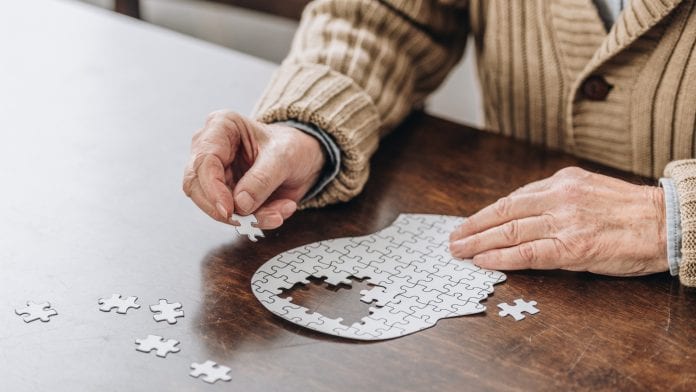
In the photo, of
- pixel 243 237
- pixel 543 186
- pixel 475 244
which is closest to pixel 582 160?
pixel 543 186

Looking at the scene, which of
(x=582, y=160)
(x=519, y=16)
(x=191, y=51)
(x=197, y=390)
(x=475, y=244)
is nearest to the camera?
(x=197, y=390)

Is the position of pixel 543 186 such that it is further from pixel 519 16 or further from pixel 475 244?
pixel 519 16

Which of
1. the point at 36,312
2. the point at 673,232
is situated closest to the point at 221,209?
the point at 36,312

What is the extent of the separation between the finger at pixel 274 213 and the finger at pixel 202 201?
6cm

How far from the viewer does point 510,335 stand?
3.78ft

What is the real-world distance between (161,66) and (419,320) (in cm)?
118

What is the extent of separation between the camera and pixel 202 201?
1.35 metres

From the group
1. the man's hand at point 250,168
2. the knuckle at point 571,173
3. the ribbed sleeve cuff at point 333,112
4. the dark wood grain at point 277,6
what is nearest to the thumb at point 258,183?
the man's hand at point 250,168

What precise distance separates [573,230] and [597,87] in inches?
18.9

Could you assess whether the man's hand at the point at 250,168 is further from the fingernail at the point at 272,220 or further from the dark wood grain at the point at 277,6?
the dark wood grain at the point at 277,6

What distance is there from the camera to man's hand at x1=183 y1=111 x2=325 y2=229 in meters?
1.34

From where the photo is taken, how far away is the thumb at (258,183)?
1339mm

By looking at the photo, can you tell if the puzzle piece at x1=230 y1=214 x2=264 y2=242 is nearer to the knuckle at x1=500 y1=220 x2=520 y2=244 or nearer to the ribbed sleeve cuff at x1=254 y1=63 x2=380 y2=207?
the ribbed sleeve cuff at x1=254 y1=63 x2=380 y2=207

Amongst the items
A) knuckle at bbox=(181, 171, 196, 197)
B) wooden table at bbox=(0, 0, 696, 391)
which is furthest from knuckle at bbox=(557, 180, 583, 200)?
knuckle at bbox=(181, 171, 196, 197)
